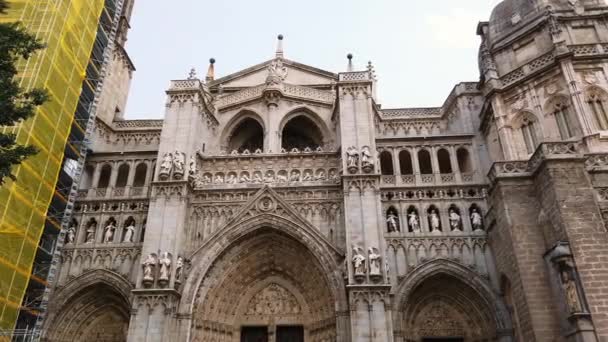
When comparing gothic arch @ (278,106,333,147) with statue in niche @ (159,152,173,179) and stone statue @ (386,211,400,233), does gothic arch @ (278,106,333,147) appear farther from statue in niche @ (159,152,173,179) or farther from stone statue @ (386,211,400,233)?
statue in niche @ (159,152,173,179)

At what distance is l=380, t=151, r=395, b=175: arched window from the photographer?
20938 millimetres

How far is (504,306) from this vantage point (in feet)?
53.7

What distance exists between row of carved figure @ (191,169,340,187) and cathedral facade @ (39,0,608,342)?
0.07m

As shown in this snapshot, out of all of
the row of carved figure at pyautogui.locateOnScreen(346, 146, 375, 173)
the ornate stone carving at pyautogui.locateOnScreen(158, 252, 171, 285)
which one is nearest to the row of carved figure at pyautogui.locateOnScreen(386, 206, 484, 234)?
the row of carved figure at pyautogui.locateOnScreen(346, 146, 375, 173)

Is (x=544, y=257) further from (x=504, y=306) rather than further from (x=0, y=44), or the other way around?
(x=0, y=44)

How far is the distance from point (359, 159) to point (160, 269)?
30.0 ft

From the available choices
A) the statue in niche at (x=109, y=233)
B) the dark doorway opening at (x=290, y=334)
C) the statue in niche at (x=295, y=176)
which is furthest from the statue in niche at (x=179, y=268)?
the statue in niche at (x=295, y=176)

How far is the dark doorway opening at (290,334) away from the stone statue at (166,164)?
8167mm

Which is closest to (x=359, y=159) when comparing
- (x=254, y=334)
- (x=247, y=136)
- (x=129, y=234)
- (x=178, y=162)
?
(x=178, y=162)

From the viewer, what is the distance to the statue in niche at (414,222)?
18.4 metres

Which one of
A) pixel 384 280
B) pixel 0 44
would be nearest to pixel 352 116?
pixel 384 280

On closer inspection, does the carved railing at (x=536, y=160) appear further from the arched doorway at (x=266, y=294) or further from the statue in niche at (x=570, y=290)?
the arched doorway at (x=266, y=294)

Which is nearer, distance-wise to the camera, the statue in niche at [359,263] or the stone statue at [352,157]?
the statue in niche at [359,263]

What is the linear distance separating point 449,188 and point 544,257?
5348 millimetres
